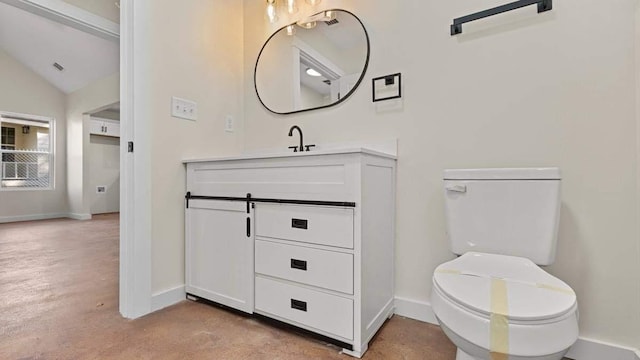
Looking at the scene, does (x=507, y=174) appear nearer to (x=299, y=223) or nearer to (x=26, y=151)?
(x=299, y=223)

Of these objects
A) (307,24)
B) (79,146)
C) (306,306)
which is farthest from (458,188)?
(79,146)

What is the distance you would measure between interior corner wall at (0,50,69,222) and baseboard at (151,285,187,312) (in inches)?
221

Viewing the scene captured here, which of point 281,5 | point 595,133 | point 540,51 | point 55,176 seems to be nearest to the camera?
point 595,133

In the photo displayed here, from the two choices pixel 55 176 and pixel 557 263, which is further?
pixel 55 176

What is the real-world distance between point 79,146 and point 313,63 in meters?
5.66

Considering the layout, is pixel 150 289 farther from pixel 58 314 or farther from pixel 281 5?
pixel 281 5

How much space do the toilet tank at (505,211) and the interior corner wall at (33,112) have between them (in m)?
7.10

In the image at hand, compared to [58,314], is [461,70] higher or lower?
higher

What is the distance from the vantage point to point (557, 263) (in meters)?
1.31

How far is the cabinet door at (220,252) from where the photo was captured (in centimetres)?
160

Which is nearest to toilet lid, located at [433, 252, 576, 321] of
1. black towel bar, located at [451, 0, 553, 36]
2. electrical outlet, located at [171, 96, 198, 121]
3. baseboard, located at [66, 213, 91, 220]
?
black towel bar, located at [451, 0, 553, 36]

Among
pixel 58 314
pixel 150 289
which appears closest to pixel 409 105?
pixel 150 289

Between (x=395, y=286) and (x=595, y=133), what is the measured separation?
3.87 feet

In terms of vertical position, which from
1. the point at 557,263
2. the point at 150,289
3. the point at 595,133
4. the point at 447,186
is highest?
the point at 595,133
